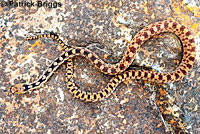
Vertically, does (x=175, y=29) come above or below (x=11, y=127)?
above

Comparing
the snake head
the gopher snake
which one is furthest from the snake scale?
the snake head

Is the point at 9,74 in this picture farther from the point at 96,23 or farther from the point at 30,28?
the point at 96,23

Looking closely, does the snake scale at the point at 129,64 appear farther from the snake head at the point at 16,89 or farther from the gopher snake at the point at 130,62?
the snake head at the point at 16,89

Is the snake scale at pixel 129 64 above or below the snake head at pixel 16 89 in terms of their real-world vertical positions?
above

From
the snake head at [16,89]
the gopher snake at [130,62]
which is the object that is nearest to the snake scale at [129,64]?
the gopher snake at [130,62]

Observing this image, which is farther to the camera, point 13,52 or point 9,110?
point 13,52

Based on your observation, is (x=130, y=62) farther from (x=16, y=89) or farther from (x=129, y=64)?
(x=16, y=89)

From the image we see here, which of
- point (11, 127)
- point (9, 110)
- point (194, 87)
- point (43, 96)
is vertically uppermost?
point (194, 87)

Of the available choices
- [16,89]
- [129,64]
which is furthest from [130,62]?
[16,89]

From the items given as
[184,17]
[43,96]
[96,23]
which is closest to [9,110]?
[43,96]
